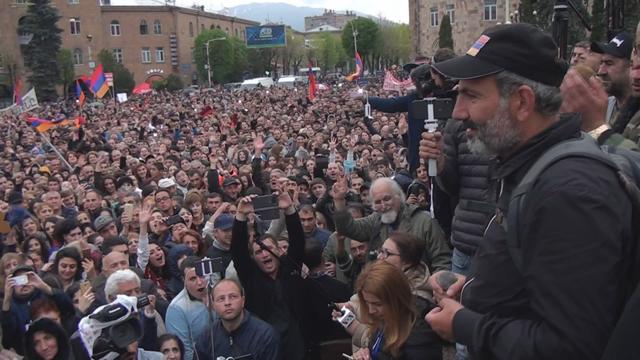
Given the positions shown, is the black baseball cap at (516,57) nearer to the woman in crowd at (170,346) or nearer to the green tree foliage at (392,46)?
the woman in crowd at (170,346)

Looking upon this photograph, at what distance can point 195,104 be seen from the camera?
37875 millimetres

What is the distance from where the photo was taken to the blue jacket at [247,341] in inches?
195

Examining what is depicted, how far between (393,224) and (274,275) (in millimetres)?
1111

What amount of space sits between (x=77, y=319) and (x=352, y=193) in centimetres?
447

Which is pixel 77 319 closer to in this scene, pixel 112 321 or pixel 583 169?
pixel 112 321

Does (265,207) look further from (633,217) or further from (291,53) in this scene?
(291,53)

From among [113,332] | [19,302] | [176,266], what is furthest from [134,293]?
[176,266]

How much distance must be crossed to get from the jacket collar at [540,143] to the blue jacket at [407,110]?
3.33 metres

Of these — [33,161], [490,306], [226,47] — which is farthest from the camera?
[226,47]

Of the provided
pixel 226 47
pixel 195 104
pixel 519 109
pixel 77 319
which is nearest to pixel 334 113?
pixel 195 104

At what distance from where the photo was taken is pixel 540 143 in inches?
76.9

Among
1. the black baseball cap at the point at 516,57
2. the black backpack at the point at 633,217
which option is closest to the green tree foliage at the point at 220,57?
the black baseball cap at the point at 516,57

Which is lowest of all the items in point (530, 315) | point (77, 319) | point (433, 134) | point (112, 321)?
point (77, 319)

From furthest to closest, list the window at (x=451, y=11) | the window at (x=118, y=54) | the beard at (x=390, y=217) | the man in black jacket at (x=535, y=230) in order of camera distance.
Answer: the window at (x=118, y=54)
the window at (x=451, y=11)
the beard at (x=390, y=217)
the man in black jacket at (x=535, y=230)
